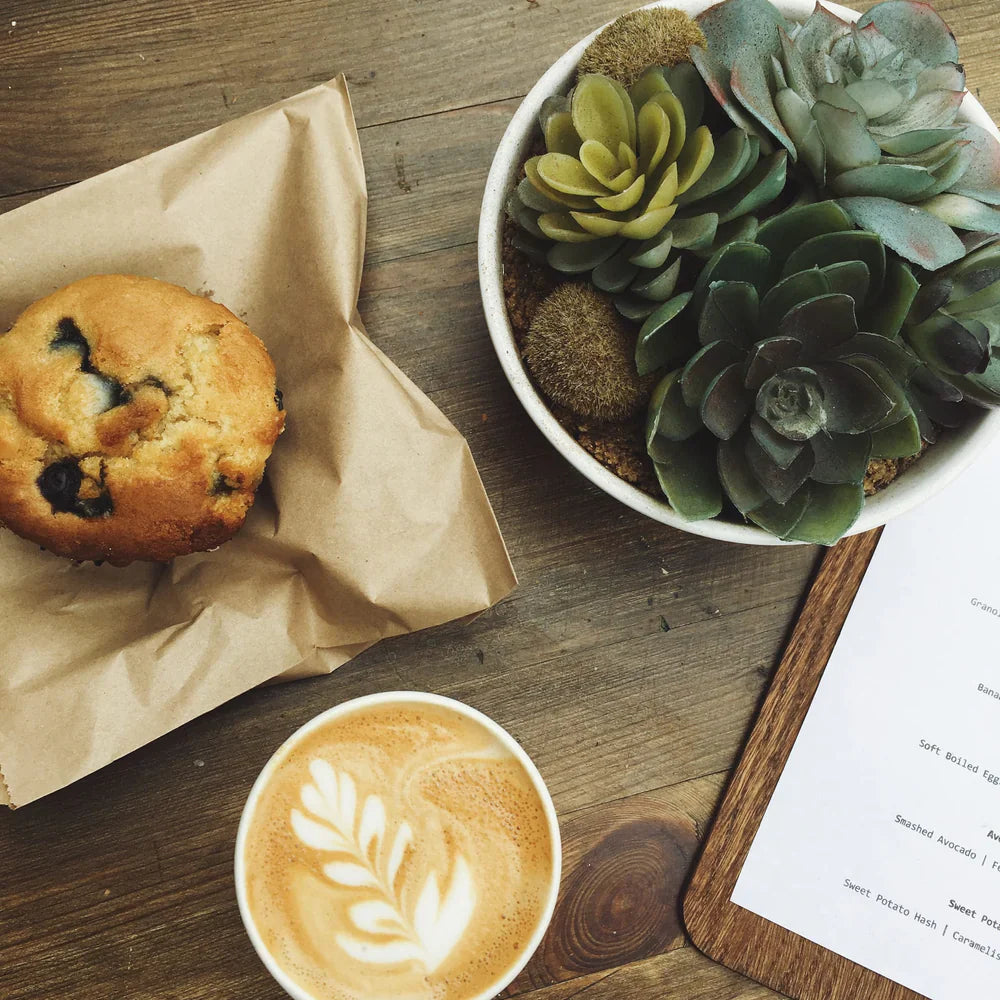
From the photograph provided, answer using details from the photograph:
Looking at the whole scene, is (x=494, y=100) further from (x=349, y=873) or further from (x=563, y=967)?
(x=563, y=967)

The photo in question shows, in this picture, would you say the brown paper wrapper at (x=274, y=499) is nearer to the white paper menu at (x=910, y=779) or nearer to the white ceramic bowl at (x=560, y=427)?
the white ceramic bowl at (x=560, y=427)

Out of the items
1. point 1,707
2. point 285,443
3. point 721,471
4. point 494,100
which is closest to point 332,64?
point 494,100

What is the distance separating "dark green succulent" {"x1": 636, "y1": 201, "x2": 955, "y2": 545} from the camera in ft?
2.06

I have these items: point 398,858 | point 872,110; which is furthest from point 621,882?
point 872,110

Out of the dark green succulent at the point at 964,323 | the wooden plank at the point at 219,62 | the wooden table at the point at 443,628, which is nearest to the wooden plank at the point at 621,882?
the wooden table at the point at 443,628

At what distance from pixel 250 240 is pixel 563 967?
77 centimetres

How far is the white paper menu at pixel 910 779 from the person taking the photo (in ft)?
2.94

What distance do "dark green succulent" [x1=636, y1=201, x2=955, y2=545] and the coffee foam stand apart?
30cm

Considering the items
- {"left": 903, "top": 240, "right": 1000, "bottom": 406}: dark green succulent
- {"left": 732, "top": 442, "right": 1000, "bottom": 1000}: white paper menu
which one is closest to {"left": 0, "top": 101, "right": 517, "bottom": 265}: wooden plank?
{"left": 903, "top": 240, "right": 1000, "bottom": 406}: dark green succulent

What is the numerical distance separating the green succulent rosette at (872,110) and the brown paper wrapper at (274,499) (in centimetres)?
35

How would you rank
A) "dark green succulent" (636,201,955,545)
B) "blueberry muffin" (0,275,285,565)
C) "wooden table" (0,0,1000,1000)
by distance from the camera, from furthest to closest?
"wooden table" (0,0,1000,1000)
"blueberry muffin" (0,275,285,565)
"dark green succulent" (636,201,955,545)

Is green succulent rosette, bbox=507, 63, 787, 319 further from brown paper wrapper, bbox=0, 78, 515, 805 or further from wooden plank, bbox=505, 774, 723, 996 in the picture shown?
wooden plank, bbox=505, 774, 723, 996

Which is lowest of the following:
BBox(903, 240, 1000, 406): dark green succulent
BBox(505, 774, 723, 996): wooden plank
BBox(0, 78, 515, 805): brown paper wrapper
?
BBox(505, 774, 723, 996): wooden plank

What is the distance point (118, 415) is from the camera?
75 cm
